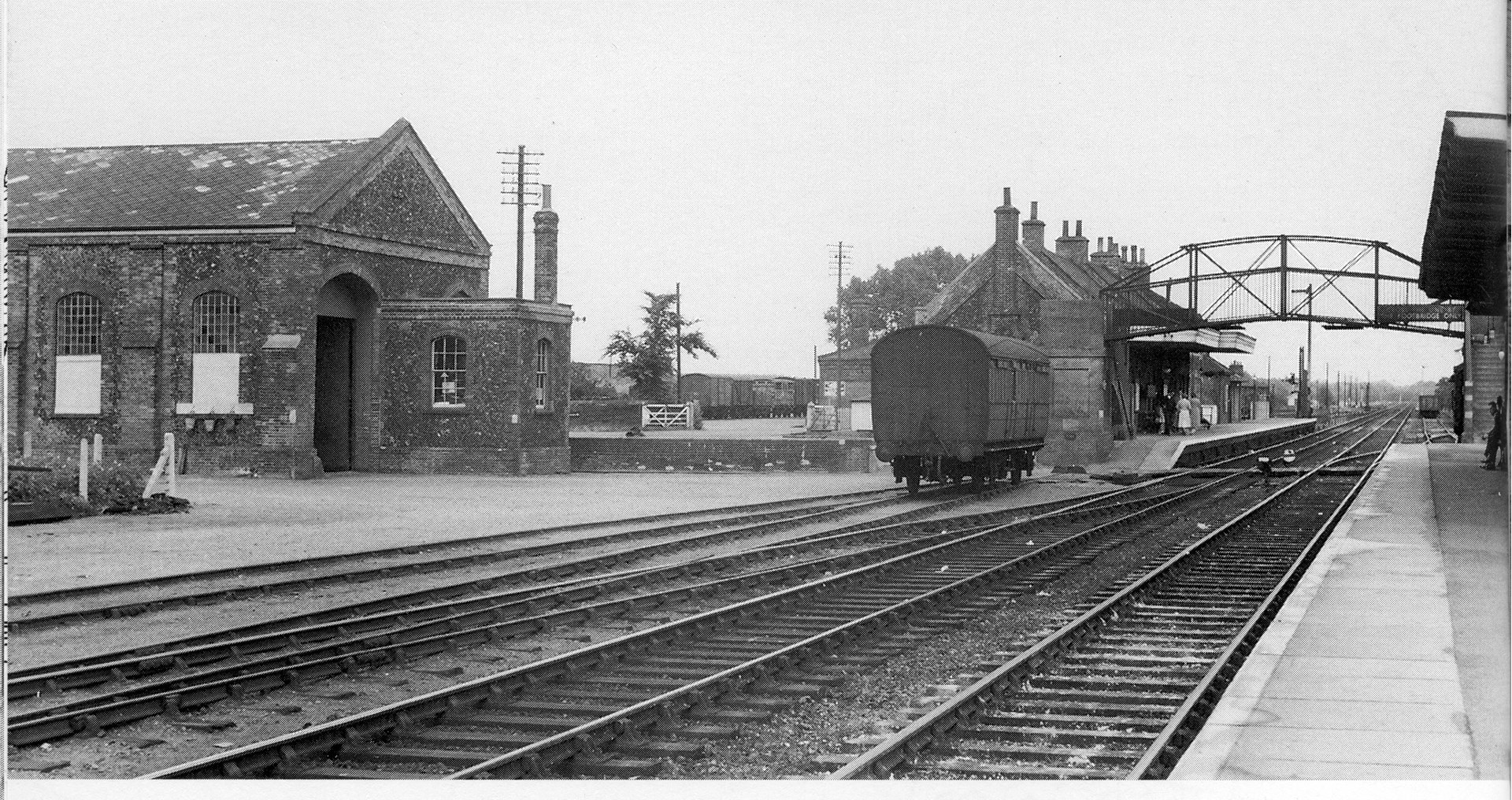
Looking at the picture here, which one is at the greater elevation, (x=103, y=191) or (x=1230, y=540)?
A: (x=103, y=191)

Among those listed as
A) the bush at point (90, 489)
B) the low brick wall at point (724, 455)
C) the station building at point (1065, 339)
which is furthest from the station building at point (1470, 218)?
the bush at point (90, 489)

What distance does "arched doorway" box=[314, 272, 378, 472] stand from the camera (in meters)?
28.3

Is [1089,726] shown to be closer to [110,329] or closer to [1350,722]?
[1350,722]

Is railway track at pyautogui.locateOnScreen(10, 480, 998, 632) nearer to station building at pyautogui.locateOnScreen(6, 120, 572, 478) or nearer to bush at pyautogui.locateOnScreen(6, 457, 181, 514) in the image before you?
bush at pyautogui.locateOnScreen(6, 457, 181, 514)

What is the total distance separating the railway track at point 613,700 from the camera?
5930 mm

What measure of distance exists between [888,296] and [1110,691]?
42.3 meters

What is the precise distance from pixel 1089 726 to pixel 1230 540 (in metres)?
10.7

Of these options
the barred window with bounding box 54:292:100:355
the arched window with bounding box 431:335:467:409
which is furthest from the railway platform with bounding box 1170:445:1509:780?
the barred window with bounding box 54:292:100:355

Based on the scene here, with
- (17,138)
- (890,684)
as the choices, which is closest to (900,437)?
(890,684)

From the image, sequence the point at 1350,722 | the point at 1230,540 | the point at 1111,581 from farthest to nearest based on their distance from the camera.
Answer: the point at 1230,540
the point at 1111,581
the point at 1350,722

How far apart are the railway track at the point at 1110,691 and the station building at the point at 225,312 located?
59.6 feet

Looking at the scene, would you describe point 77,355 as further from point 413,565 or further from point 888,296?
point 888,296

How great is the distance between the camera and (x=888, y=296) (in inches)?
1955

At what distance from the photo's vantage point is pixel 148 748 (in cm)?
643
